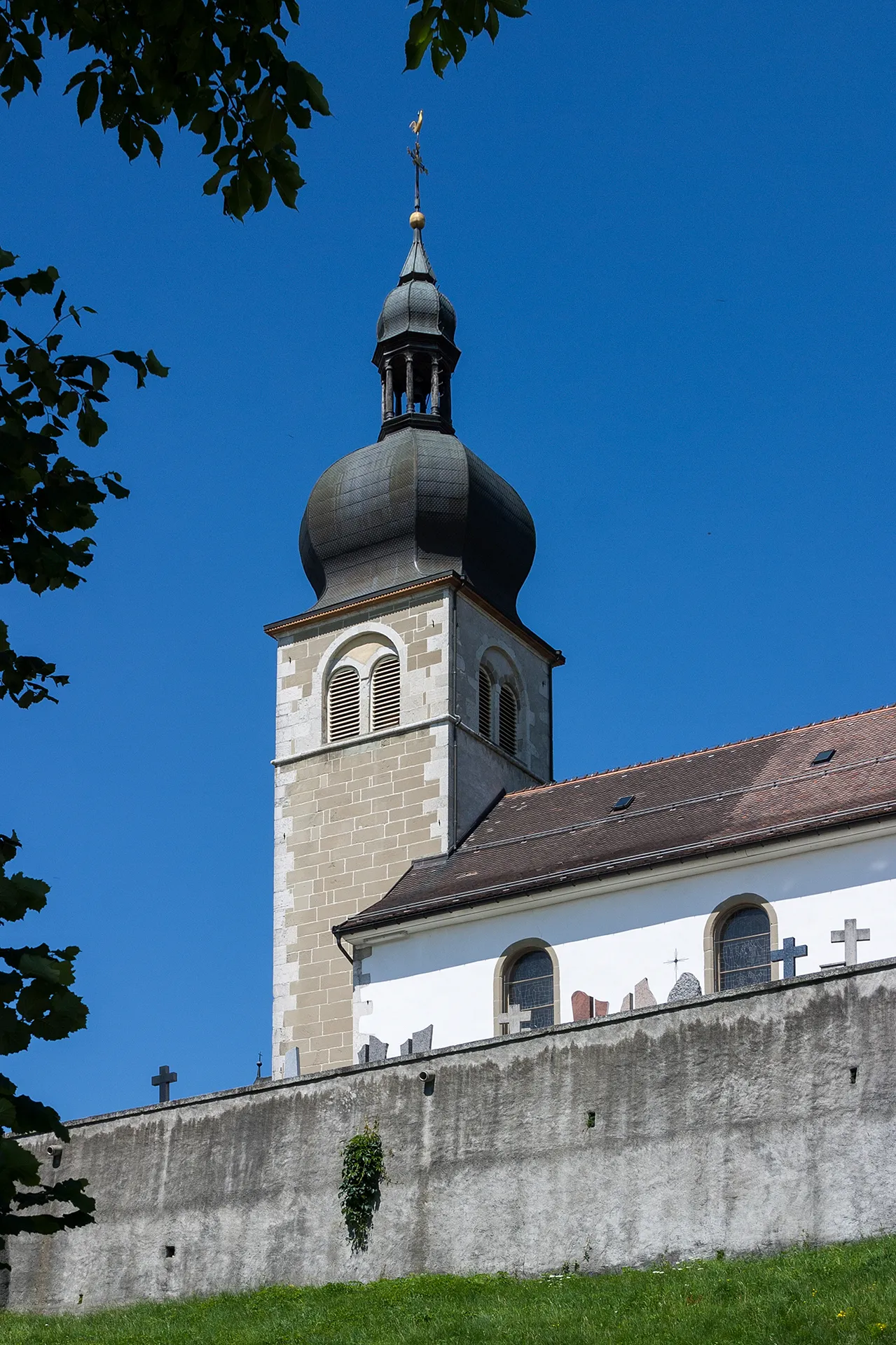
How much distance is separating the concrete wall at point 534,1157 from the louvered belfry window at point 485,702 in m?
11.0

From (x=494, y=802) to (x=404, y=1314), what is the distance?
14.3 metres

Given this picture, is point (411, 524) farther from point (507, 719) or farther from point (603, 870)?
point (603, 870)

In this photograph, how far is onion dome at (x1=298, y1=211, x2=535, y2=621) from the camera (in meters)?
32.7

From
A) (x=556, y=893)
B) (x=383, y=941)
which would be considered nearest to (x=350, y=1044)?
(x=383, y=941)

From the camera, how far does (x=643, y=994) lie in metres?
24.5

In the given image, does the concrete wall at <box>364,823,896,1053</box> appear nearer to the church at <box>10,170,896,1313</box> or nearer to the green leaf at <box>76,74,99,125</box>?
the church at <box>10,170,896,1313</box>

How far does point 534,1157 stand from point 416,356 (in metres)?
19.1

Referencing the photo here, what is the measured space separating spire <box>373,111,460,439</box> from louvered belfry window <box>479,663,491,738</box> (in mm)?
4873

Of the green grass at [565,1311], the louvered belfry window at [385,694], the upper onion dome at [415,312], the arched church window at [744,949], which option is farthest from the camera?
the upper onion dome at [415,312]

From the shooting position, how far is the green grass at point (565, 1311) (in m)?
14.5

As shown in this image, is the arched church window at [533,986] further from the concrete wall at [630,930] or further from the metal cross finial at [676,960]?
the metal cross finial at [676,960]

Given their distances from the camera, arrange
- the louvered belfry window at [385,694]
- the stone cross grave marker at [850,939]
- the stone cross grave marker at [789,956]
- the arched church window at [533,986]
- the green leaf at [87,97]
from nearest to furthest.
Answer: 1. the green leaf at [87,97]
2. the stone cross grave marker at [850,939]
3. the stone cross grave marker at [789,956]
4. the arched church window at [533,986]
5. the louvered belfry window at [385,694]

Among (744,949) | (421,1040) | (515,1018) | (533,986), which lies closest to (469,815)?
(533,986)

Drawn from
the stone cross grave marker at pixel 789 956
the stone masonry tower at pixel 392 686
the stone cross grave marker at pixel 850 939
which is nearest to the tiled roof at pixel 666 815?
the stone masonry tower at pixel 392 686
